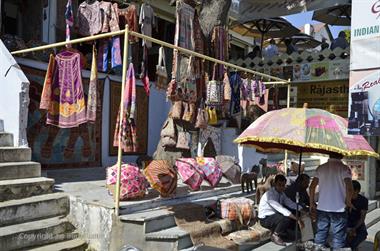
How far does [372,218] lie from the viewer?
8.79m

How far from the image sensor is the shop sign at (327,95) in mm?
11367

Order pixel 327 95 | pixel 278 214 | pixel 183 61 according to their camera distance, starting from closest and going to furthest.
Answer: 1. pixel 278 214
2. pixel 183 61
3. pixel 327 95

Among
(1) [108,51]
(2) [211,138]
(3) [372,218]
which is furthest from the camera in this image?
(2) [211,138]

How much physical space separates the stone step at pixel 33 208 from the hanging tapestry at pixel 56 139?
1.89 m

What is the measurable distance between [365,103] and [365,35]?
58cm

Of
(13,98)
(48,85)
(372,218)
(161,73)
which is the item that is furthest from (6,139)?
(372,218)

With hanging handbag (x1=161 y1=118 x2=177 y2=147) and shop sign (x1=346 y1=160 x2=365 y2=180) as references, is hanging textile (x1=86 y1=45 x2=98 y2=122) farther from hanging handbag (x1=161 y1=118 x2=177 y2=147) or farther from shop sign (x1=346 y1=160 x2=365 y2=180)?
shop sign (x1=346 y1=160 x2=365 y2=180)

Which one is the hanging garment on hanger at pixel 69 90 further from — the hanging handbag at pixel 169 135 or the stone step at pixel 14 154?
the hanging handbag at pixel 169 135

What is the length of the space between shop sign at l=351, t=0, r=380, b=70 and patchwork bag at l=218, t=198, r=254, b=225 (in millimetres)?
3259

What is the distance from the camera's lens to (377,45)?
351 cm

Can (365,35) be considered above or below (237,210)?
above

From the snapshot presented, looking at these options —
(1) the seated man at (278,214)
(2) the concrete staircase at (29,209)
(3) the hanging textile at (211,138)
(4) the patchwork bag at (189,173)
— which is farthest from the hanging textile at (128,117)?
(3) the hanging textile at (211,138)

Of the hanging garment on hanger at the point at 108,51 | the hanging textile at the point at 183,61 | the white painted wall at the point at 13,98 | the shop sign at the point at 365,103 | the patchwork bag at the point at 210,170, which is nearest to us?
the shop sign at the point at 365,103

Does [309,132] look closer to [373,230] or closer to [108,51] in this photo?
[108,51]
